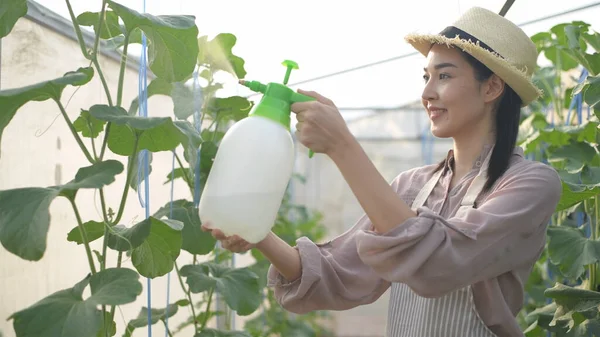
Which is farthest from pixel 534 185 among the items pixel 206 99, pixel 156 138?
pixel 206 99

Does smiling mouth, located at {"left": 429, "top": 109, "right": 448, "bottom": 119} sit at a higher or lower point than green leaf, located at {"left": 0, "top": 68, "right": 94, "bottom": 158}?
lower

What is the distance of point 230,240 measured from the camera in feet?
4.30

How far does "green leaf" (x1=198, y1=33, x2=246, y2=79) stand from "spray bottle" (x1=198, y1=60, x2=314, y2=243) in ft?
3.20

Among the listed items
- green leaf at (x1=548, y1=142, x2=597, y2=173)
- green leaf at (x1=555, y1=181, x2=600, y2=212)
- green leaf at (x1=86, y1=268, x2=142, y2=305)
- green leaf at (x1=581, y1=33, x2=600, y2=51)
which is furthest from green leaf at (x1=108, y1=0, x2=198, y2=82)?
green leaf at (x1=548, y1=142, x2=597, y2=173)

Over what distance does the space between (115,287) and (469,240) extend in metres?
0.67

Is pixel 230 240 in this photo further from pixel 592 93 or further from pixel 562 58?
pixel 562 58

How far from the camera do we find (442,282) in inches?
49.9

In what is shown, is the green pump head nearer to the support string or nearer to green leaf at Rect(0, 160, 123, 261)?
green leaf at Rect(0, 160, 123, 261)

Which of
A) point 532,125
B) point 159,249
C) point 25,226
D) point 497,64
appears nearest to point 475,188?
point 497,64

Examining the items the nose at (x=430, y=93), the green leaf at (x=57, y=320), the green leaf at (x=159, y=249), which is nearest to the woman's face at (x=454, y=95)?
the nose at (x=430, y=93)

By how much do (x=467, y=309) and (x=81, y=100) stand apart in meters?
1.29

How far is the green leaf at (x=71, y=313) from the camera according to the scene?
121 centimetres

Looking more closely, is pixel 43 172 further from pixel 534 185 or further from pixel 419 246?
pixel 534 185

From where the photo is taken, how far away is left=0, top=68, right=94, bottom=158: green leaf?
4.02 ft
